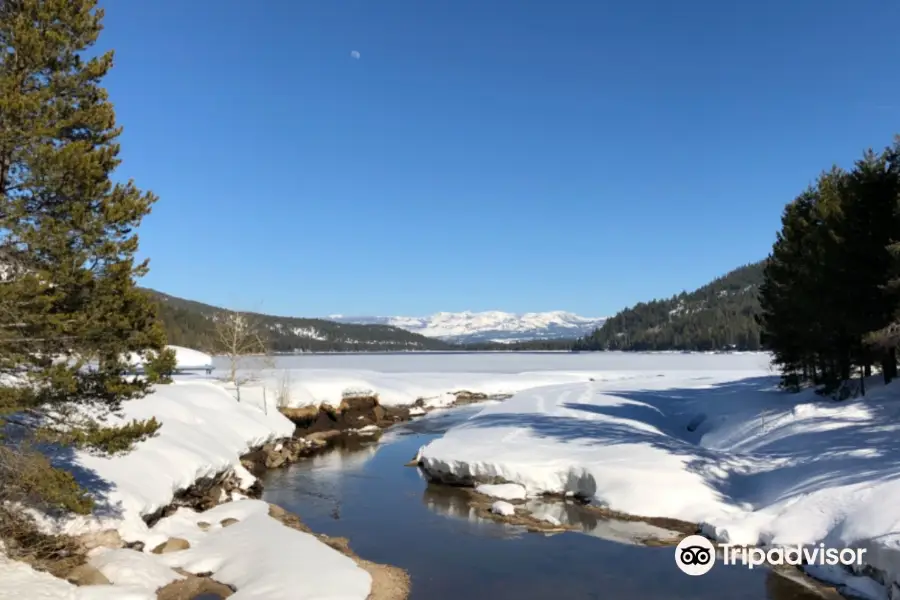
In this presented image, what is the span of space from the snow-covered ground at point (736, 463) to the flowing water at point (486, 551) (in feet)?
4.86

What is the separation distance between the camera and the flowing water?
43.2ft

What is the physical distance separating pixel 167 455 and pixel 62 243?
38.0 feet

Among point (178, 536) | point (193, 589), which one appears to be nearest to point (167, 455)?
point (178, 536)

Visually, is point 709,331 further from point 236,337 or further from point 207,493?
point 207,493

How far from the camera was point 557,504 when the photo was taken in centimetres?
2077

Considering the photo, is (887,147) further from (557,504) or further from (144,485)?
(144,485)

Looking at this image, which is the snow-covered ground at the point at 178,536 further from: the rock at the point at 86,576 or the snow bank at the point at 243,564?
the rock at the point at 86,576

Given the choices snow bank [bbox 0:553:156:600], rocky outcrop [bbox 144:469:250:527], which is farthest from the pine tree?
rocky outcrop [bbox 144:469:250:527]

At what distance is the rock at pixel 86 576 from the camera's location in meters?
12.0

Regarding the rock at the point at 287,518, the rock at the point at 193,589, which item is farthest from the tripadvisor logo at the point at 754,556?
the rock at the point at 193,589

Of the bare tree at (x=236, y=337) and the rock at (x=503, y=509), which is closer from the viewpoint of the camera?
the rock at (x=503, y=509)

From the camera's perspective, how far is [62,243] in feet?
34.5

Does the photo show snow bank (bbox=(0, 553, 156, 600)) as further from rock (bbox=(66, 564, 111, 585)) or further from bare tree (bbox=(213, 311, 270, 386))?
bare tree (bbox=(213, 311, 270, 386))

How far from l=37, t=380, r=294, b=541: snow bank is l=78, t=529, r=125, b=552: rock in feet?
0.60
